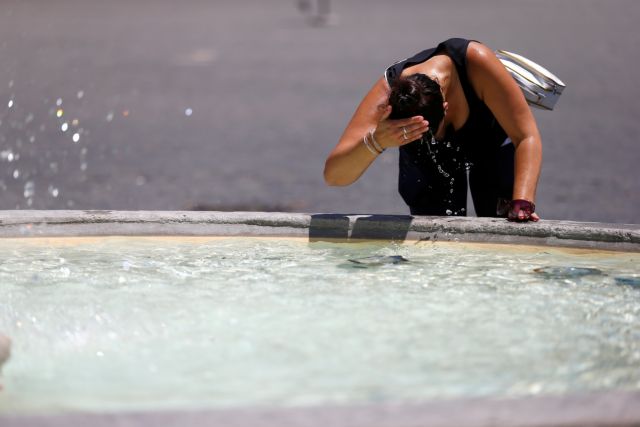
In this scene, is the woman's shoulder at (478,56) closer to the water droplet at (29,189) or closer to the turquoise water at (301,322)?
the turquoise water at (301,322)

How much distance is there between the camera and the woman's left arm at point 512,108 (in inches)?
139

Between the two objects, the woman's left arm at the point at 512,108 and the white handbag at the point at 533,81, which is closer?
the woman's left arm at the point at 512,108

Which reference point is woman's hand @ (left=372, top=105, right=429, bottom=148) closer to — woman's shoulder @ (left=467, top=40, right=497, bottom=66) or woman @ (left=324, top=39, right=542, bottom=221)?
woman @ (left=324, top=39, right=542, bottom=221)

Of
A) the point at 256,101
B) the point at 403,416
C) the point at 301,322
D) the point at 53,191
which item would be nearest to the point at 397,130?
the point at 301,322

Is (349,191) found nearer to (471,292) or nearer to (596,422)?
(471,292)

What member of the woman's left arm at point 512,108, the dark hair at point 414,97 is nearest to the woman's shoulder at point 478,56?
the woman's left arm at point 512,108

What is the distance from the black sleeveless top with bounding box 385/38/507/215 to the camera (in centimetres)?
360

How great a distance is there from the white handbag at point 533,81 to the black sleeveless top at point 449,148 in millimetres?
193

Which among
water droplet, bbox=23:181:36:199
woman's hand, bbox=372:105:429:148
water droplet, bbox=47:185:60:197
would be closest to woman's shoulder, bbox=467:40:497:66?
woman's hand, bbox=372:105:429:148

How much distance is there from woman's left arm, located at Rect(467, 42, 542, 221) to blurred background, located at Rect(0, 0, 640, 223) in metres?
4.28

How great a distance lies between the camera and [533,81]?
388 centimetres

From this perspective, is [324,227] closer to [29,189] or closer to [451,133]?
[451,133]

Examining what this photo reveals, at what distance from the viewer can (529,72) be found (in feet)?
12.8

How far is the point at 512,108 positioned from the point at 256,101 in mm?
9532
